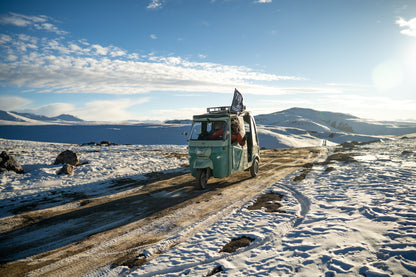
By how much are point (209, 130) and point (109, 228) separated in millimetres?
5463

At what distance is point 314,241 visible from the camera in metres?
4.10

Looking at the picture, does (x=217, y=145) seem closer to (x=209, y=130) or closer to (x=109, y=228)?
(x=209, y=130)

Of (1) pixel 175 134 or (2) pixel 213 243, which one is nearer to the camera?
(2) pixel 213 243

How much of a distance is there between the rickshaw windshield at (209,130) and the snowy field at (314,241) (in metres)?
3.13

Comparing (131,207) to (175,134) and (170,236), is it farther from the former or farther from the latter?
(175,134)

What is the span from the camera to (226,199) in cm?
714

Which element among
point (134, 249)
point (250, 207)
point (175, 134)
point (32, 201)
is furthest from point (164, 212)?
point (175, 134)

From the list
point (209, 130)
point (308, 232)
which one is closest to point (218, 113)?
point (209, 130)

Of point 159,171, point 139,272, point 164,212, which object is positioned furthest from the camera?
point 159,171

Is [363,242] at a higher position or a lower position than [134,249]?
higher

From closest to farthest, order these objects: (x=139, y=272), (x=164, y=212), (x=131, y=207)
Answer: (x=139, y=272) < (x=164, y=212) < (x=131, y=207)

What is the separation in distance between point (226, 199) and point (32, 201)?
6377 millimetres

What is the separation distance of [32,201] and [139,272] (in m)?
5.84

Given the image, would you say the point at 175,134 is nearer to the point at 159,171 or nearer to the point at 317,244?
the point at 159,171
